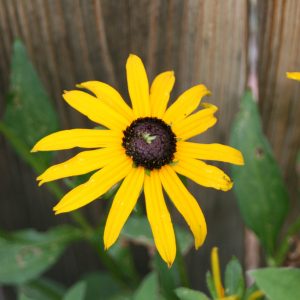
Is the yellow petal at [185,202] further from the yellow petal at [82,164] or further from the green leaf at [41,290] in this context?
the green leaf at [41,290]

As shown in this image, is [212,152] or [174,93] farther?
[174,93]

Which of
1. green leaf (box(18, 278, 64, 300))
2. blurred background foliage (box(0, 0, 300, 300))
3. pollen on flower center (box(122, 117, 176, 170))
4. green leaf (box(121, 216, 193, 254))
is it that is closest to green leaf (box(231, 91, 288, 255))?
blurred background foliage (box(0, 0, 300, 300))

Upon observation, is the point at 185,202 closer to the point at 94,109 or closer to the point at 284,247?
the point at 94,109

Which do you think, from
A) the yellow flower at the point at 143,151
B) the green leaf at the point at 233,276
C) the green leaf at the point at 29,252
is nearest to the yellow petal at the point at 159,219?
the yellow flower at the point at 143,151

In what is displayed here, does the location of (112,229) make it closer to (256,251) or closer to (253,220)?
(253,220)

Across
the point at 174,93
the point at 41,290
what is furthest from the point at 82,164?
the point at 41,290

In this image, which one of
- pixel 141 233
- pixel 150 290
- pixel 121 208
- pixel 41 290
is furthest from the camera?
pixel 41 290
